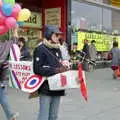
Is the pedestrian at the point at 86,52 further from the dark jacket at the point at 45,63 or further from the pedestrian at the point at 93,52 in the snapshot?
the dark jacket at the point at 45,63

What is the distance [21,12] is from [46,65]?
5.68 ft

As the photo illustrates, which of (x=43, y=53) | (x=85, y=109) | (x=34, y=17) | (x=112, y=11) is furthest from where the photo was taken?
(x=112, y=11)

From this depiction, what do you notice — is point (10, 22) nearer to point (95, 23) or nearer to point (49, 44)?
point (49, 44)

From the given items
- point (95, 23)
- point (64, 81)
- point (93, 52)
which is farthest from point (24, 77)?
point (95, 23)

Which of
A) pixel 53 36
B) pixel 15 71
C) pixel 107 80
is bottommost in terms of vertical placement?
pixel 107 80

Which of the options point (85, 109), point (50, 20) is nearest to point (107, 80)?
point (50, 20)

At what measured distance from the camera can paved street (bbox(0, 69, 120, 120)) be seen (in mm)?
9750

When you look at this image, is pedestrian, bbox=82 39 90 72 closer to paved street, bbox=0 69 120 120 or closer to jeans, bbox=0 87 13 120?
paved street, bbox=0 69 120 120

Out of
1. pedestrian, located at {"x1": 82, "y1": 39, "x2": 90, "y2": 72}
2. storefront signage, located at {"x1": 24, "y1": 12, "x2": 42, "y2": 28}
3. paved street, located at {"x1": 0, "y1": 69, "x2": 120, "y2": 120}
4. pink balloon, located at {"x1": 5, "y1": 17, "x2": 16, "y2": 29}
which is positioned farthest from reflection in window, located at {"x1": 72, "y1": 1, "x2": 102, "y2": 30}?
pink balloon, located at {"x1": 5, "y1": 17, "x2": 16, "y2": 29}

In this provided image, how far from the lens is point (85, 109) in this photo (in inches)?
421

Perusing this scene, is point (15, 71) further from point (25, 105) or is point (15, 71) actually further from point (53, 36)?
point (25, 105)

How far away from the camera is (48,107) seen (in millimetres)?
6602

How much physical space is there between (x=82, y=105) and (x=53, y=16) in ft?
31.5

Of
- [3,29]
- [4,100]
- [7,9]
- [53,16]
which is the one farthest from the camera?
[53,16]
